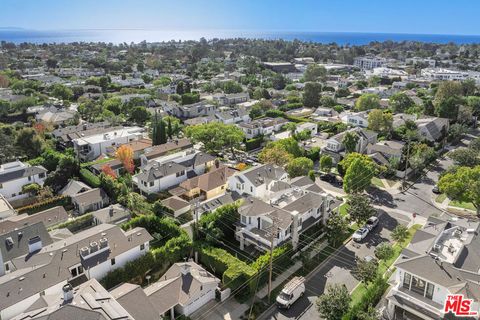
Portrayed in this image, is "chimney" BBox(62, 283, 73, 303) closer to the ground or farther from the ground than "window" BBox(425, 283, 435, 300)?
farther from the ground

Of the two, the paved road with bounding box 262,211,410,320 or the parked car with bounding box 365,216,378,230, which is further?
the parked car with bounding box 365,216,378,230

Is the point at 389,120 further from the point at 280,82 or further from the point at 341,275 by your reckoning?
the point at 280,82

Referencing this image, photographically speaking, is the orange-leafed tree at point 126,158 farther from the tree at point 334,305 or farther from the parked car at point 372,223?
the tree at point 334,305

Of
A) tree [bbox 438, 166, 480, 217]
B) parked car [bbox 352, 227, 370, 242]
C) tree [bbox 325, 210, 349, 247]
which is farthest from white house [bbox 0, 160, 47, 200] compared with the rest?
tree [bbox 438, 166, 480, 217]

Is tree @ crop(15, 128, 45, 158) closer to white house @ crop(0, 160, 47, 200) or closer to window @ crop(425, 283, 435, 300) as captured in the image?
white house @ crop(0, 160, 47, 200)

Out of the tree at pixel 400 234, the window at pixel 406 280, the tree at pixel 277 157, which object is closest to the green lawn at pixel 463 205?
the tree at pixel 400 234

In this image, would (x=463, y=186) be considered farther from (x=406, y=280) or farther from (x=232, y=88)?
(x=232, y=88)

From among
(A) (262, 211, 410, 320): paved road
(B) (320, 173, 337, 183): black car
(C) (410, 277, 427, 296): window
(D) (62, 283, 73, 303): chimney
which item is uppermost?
(D) (62, 283, 73, 303): chimney
